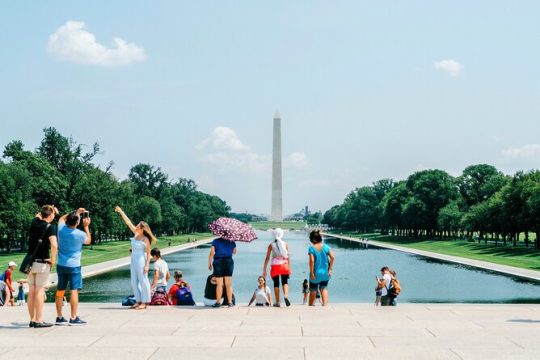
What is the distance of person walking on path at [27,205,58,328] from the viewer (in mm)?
11773

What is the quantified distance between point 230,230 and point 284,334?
15.8 ft

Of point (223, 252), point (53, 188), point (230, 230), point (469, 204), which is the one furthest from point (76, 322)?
point (469, 204)

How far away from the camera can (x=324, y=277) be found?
16.4m

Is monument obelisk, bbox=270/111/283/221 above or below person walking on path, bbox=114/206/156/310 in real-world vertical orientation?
above

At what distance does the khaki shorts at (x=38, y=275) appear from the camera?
1181 cm

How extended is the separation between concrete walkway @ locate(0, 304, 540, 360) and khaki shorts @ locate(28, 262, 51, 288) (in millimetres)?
796

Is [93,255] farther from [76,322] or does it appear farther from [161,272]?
[76,322]

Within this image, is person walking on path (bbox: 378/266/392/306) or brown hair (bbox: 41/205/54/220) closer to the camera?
brown hair (bbox: 41/205/54/220)

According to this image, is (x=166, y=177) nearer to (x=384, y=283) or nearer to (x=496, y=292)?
(x=496, y=292)

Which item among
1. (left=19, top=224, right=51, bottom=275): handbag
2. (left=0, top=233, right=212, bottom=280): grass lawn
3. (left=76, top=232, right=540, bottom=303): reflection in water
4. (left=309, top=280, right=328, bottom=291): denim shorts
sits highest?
(left=19, top=224, right=51, bottom=275): handbag

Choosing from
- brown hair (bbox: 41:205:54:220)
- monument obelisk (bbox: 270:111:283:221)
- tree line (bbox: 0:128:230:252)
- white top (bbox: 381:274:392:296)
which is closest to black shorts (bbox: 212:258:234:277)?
brown hair (bbox: 41:205:54:220)

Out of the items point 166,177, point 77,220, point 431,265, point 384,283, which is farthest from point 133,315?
point 166,177

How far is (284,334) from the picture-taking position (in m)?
11.1

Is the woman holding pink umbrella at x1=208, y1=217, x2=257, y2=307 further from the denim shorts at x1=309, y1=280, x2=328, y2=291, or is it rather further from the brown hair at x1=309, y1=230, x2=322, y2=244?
the denim shorts at x1=309, y1=280, x2=328, y2=291
